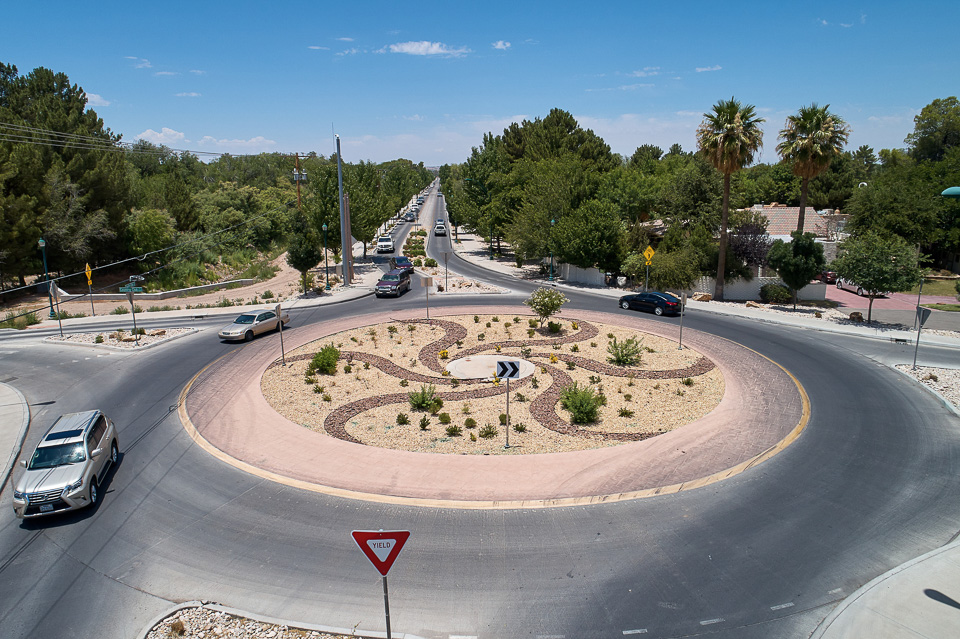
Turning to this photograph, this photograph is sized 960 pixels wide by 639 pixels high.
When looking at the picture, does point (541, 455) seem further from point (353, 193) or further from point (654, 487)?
point (353, 193)

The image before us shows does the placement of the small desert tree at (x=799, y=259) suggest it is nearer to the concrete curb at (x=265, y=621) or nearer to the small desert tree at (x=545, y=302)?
the small desert tree at (x=545, y=302)

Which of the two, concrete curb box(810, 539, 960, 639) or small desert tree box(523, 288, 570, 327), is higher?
small desert tree box(523, 288, 570, 327)

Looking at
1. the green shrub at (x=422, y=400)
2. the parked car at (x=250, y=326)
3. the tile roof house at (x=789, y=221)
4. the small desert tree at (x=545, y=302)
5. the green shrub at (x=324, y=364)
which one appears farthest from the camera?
the tile roof house at (x=789, y=221)

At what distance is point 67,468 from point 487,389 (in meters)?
13.1

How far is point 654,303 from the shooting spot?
3397 centimetres

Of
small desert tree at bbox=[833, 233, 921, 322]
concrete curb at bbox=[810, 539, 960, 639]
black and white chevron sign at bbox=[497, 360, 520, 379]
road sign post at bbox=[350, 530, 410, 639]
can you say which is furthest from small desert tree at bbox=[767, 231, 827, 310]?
road sign post at bbox=[350, 530, 410, 639]

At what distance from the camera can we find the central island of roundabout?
46.2ft

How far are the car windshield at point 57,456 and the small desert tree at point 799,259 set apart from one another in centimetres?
3719

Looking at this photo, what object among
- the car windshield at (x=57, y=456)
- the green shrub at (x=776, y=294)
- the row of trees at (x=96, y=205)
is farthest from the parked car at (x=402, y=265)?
the car windshield at (x=57, y=456)

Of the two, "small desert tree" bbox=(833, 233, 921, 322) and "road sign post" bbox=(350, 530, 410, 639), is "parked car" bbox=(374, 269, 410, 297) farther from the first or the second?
"road sign post" bbox=(350, 530, 410, 639)

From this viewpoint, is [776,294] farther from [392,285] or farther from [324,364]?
[324,364]

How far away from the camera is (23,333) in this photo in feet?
107

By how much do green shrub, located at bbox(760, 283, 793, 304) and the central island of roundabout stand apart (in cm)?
1271

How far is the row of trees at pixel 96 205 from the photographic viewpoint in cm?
4341
